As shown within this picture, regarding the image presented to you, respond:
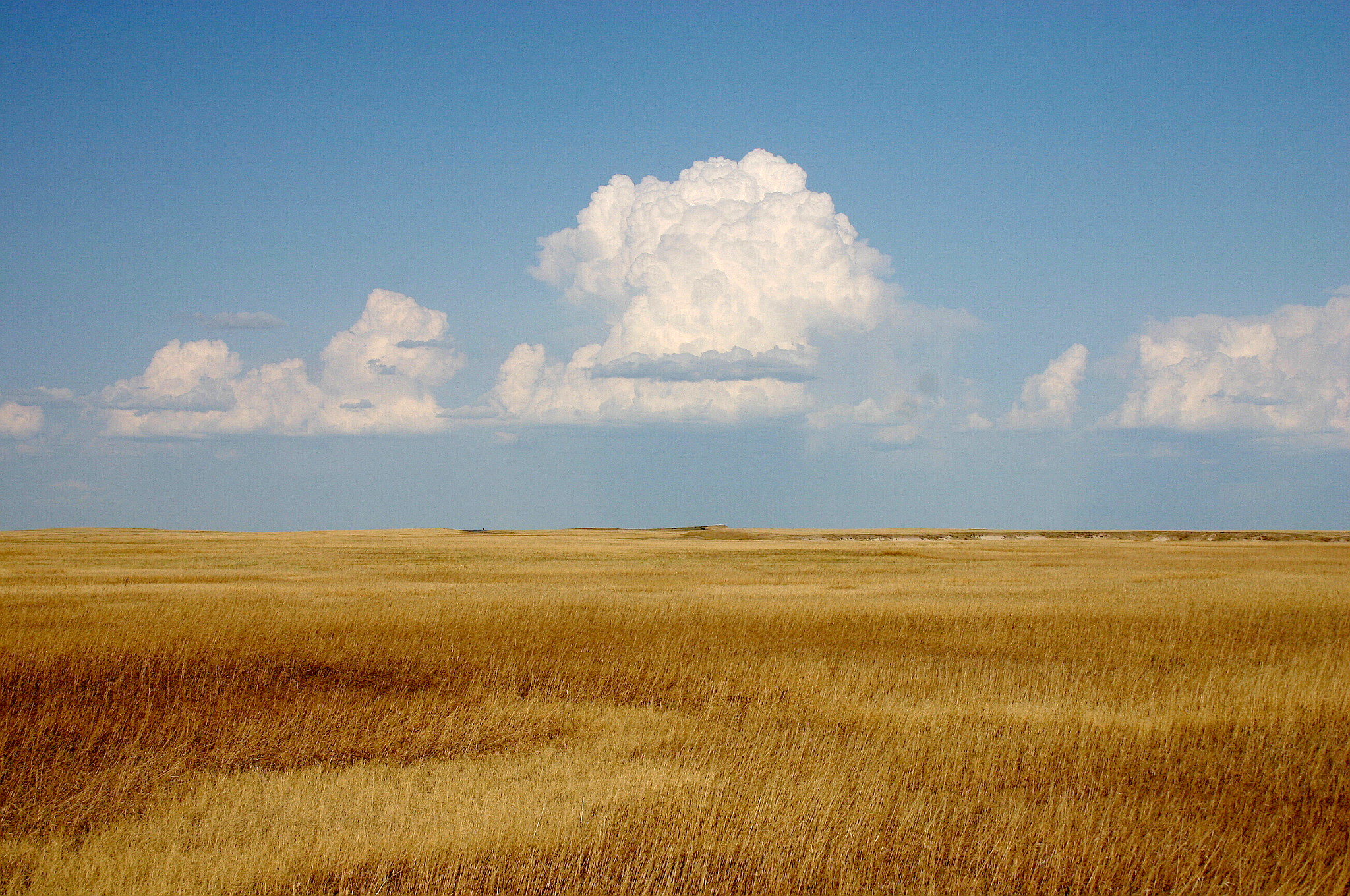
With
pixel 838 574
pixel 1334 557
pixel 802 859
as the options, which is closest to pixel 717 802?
pixel 802 859

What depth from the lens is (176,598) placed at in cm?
2488

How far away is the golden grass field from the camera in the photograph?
7.71 meters

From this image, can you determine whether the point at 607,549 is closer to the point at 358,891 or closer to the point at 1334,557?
the point at 1334,557

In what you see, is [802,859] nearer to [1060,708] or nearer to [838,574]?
[1060,708]

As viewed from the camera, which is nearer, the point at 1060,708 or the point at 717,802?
the point at 717,802

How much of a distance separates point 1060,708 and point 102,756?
42.9ft

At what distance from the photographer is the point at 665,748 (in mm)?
11328

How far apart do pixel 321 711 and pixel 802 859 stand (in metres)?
7.88

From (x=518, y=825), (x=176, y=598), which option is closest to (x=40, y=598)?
(x=176, y=598)

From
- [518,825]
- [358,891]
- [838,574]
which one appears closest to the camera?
[358,891]

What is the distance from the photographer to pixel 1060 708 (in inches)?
541

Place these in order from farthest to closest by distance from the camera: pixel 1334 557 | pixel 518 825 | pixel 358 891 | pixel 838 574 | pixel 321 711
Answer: pixel 1334 557
pixel 838 574
pixel 321 711
pixel 518 825
pixel 358 891

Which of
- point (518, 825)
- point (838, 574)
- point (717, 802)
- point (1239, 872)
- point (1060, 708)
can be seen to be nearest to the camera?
point (1239, 872)

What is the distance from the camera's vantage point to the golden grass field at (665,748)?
771 centimetres
